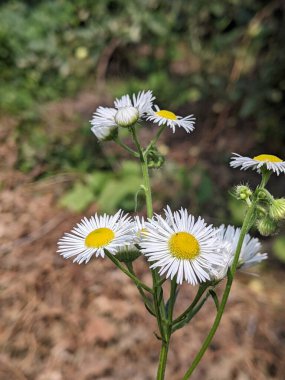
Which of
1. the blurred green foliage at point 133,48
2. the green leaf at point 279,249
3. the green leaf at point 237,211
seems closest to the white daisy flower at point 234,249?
the green leaf at point 279,249

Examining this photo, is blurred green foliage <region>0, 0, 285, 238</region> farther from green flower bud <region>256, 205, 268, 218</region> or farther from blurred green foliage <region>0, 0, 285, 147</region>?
green flower bud <region>256, 205, 268, 218</region>

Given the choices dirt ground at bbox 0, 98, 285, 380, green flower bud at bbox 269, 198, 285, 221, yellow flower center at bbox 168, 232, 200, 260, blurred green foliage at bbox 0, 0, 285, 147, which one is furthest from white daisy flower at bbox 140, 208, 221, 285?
blurred green foliage at bbox 0, 0, 285, 147

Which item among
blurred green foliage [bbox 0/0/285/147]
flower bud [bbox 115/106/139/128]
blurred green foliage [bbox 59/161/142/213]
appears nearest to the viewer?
flower bud [bbox 115/106/139/128]

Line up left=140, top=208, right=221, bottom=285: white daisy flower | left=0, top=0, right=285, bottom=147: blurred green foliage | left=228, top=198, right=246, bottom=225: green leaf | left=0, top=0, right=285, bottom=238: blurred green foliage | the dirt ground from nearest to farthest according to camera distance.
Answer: left=140, top=208, right=221, bottom=285: white daisy flower
the dirt ground
left=228, top=198, right=246, bottom=225: green leaf
left=0, top=0, right=285, bottom=238: blurred green foliage
left=0, top=0, right=285, bottom=147: blurred green foliage

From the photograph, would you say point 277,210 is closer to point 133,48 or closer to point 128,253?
point 128,253

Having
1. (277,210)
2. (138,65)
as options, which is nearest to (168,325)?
(277,210)

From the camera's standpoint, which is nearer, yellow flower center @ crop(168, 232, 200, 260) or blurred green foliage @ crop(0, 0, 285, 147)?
yellow flower center @ crop(168, 232, 200, 260)

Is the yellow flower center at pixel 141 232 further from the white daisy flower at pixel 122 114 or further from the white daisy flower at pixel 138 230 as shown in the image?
the white daisy flower at pixel 122 114
